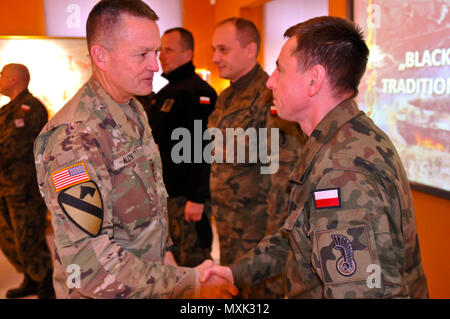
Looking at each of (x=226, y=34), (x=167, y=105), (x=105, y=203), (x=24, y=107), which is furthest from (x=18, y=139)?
(x=105, y=203)

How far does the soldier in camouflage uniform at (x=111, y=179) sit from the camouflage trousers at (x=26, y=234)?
2.07 m

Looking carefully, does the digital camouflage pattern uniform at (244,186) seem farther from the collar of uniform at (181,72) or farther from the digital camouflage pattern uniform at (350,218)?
the digital camouflage pattern uniform at (350,218)

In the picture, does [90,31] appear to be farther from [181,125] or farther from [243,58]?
[181,125]

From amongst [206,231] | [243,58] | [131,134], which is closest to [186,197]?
[206,231]

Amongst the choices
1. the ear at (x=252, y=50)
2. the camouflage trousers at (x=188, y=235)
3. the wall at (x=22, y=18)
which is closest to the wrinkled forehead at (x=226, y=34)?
the ear at (x=252, y=50)

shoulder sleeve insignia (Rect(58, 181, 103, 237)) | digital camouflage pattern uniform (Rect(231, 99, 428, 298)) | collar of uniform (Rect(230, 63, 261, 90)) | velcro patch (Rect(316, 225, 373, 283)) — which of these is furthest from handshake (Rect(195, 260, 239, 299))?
collar of uniform (Rect(230, 63, 261, 90))

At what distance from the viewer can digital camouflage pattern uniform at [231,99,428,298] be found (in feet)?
3.26

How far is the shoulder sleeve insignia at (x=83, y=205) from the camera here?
3.87ft

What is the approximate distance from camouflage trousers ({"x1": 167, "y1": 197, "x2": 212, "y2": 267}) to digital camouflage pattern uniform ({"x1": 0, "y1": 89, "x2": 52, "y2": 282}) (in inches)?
40.8

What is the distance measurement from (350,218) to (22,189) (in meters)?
2.97

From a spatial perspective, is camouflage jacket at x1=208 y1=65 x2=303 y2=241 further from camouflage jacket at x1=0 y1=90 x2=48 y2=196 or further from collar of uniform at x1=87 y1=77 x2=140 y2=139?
camouflage jacket at x1=0 y1=90 x2=48 y2=196

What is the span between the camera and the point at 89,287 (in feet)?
4.13

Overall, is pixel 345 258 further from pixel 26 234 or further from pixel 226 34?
pixel 26 234

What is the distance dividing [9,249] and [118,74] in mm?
2618
